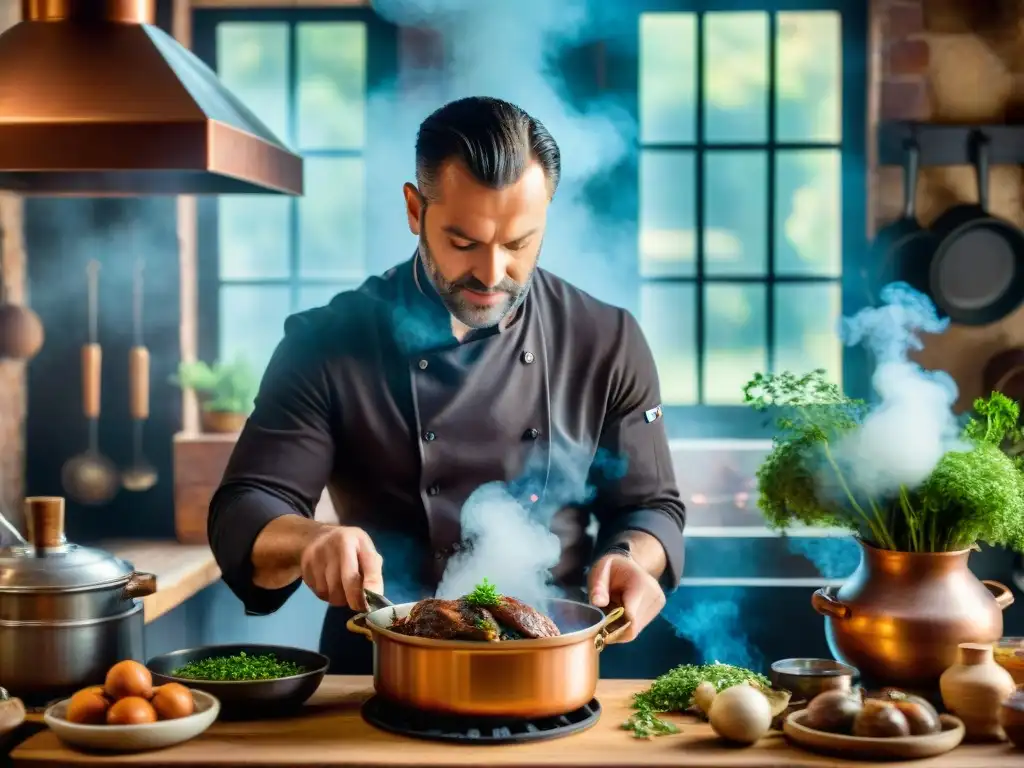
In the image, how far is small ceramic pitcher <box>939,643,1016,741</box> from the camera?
192 centimetres

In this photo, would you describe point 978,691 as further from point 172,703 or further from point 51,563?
point 51,563

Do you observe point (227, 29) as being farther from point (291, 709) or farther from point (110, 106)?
point (291, 709)

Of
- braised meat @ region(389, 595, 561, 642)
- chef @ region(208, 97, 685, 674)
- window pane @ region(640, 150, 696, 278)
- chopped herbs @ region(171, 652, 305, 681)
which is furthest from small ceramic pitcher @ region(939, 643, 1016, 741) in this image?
window pane @ region(640, 150, 696, 278)

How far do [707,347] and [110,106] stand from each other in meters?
3.15

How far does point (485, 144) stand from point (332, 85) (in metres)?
2.87

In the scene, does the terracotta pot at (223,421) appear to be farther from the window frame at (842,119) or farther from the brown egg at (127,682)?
the brown egg at (127,682)

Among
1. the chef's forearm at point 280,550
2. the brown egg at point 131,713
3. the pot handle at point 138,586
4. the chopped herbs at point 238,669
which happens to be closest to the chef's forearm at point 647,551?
the chef's forearm at point 280,550

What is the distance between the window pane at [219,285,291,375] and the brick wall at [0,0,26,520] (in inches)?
32.1

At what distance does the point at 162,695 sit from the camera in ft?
6.11

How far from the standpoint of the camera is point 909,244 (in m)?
4.88

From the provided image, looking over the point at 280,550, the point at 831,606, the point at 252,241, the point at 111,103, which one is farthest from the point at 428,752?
the point at 252,241

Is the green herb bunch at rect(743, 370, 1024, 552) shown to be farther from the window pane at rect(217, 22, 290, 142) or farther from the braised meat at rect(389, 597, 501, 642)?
the window pane at rect(217, 22, 290, 142)

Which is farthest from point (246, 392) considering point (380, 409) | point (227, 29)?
point (380, 409)

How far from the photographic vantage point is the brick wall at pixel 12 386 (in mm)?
4703
